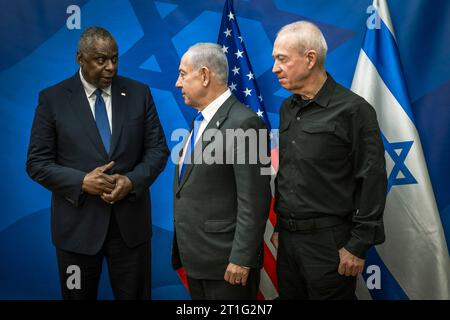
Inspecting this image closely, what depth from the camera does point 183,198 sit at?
2.15 metres

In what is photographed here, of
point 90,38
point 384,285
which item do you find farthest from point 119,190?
point 384,285

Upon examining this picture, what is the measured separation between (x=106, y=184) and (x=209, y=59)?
0.75 metres

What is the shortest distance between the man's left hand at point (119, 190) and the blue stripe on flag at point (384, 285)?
161cm

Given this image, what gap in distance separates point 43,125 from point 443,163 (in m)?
2.39

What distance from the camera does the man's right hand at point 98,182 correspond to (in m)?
2.32

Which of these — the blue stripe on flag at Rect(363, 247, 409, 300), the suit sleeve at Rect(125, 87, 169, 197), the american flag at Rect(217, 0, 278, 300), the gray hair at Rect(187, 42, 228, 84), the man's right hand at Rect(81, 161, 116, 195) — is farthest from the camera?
the american flag at Rect(217, 0, 278, 300)

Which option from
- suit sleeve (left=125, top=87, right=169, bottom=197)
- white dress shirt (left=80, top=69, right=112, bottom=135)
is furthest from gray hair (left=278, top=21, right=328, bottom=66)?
white dress shirt (left=80, top=69, right=112, bottom=135)

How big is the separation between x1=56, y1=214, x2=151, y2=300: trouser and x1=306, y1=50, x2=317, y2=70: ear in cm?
118

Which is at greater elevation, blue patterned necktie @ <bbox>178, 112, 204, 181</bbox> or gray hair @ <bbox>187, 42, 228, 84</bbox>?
gray hair @ <bbox>187, 42, 228, 84</bbox>

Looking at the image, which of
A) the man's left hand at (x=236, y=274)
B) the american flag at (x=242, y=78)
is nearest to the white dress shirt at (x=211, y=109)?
the man's left hand at (x=236, y=274)

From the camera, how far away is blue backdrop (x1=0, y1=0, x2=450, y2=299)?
125 inches

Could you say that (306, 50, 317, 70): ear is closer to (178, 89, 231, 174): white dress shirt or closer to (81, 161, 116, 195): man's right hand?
(178, 89, 231, 174): white dress shirt
